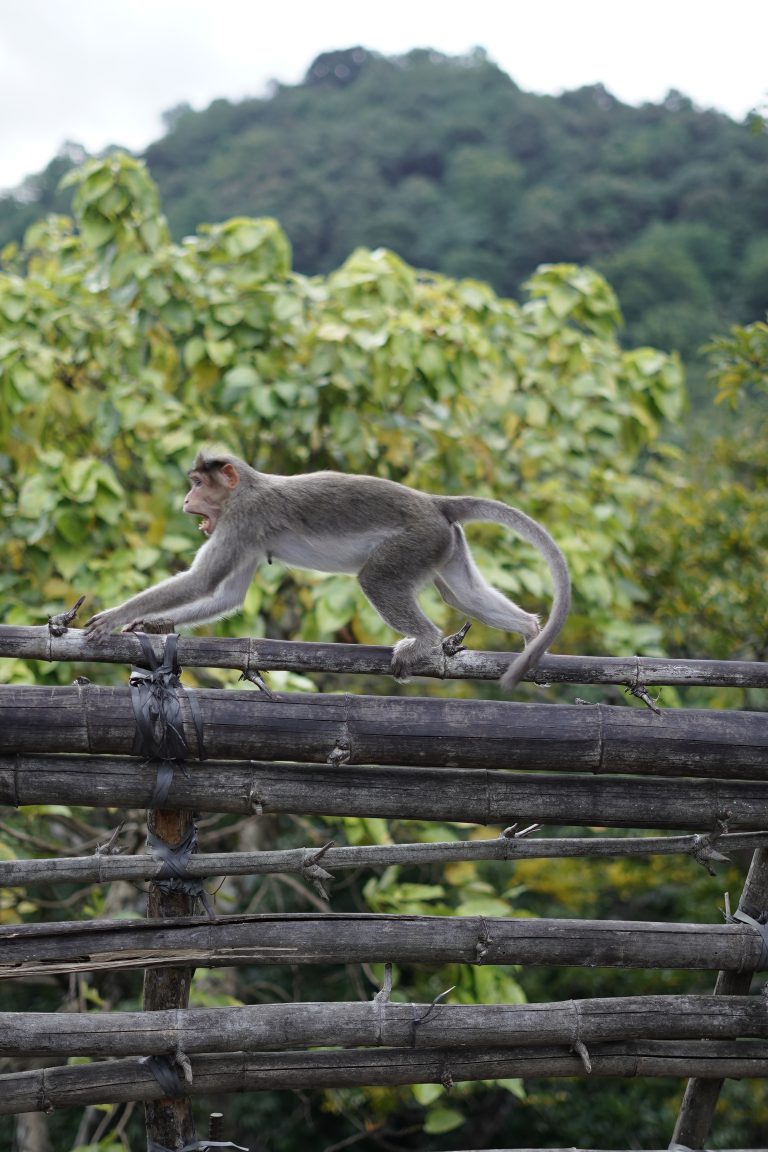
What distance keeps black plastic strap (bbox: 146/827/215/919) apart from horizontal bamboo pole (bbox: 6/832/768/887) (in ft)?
0.06

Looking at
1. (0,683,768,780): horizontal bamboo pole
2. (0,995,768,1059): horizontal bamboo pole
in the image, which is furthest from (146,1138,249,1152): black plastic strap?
(0,683,768,780): horizontal bamboo pole

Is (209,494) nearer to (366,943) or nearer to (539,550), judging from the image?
(539,550)

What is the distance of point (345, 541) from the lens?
4.50 meters

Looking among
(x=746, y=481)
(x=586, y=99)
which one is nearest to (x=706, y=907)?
(x=746, y=481)

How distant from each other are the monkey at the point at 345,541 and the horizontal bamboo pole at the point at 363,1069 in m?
1.35

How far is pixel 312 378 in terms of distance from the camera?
6.02 m

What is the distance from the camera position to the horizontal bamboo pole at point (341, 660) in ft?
10.5

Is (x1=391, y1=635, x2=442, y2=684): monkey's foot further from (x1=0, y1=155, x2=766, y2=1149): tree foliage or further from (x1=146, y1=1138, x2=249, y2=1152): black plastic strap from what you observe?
(x1=0, y1=155, x2=766, y2=1149): tree foliage

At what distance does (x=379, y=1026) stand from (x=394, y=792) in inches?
27.8

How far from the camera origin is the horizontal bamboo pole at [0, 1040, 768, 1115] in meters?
3.38

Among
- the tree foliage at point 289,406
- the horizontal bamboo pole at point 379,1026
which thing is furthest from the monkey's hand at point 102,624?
the tree foliage at point 289,406

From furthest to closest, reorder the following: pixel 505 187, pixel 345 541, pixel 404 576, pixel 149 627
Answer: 1. pixel 505 187
2. pixel 345 541
3. pixel 404 576
4. pixel 149 627

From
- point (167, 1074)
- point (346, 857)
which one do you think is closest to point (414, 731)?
point (346, 857)

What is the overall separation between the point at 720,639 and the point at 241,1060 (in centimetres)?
497
